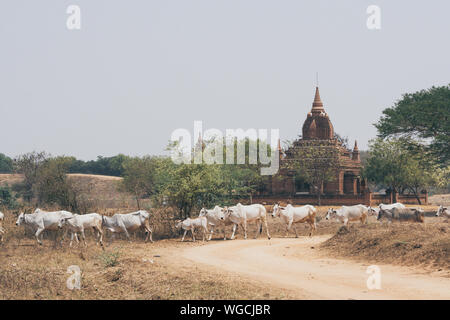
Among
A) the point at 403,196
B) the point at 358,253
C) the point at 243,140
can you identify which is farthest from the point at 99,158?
the point at 358,253

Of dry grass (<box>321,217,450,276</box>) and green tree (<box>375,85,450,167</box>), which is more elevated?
green tree (<box>375,85,450,167</box>)

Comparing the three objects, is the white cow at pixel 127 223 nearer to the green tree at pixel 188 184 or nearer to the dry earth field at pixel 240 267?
the dry earth field at pixel 240 267

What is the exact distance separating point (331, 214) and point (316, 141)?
21718mm

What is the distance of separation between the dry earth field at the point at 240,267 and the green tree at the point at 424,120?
20.1 meters

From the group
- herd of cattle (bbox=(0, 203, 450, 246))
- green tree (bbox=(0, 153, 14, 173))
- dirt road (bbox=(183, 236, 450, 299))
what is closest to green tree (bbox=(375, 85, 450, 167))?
herd of cattle (bbox=(0, 203, 450, 246))

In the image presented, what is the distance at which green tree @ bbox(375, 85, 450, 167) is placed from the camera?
37.9 metres

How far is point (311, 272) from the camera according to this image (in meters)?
13.7

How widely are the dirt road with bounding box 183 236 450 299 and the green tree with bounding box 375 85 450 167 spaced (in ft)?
70.3

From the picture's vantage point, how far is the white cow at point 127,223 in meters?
20.1

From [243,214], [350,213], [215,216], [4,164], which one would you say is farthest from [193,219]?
[4,164]

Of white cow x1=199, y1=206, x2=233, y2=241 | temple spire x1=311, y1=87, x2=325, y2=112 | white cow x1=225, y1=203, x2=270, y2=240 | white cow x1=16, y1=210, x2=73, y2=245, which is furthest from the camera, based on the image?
temple spire x1=311, y1=87, x2=325, y2=112

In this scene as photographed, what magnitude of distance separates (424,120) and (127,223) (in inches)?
955

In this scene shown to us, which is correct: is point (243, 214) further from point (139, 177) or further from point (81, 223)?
point (139, 177)

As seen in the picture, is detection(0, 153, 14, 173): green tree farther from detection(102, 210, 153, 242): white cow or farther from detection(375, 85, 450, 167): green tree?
detection(102, 210, 153, 242): white cow
